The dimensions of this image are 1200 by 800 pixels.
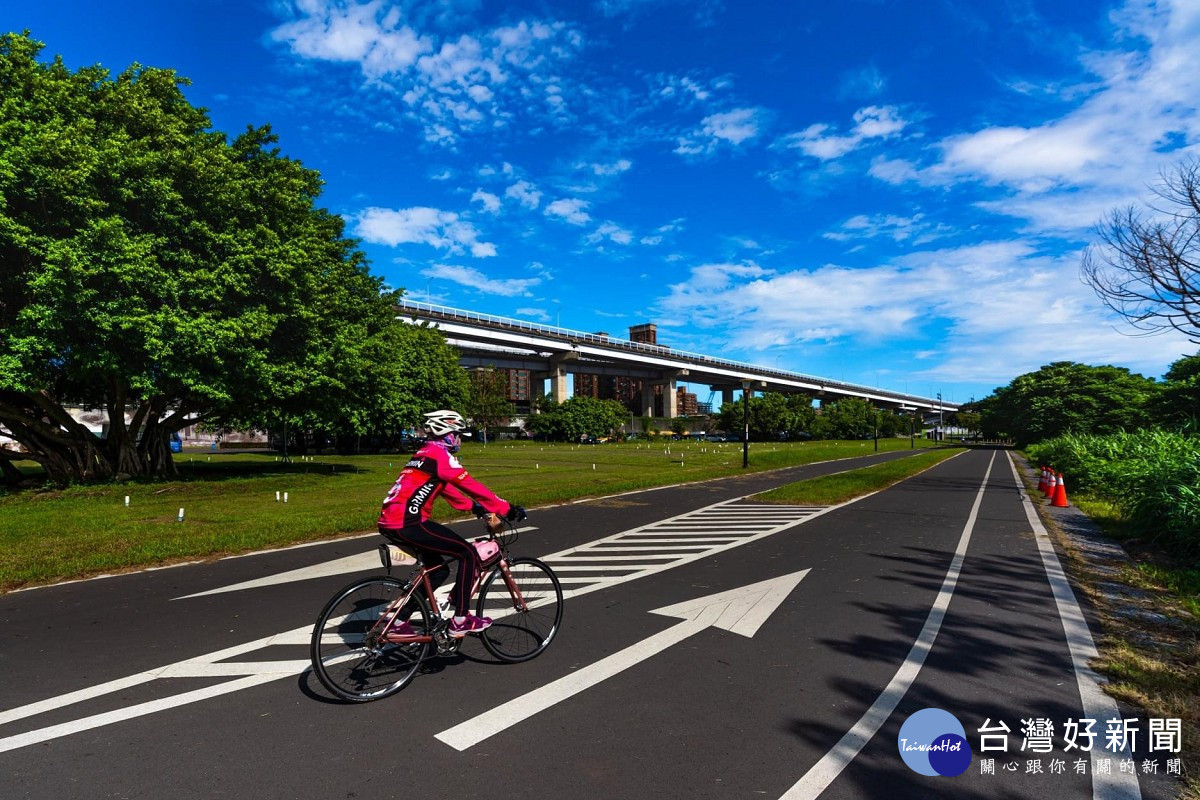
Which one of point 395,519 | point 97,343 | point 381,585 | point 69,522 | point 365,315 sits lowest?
point 69,522

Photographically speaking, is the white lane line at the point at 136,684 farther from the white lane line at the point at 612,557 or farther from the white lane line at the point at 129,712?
the white lane line at the point at 612,557

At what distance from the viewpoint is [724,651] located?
207 inches

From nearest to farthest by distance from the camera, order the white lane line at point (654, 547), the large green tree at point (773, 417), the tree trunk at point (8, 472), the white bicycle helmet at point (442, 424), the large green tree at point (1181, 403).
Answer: the white bicycle helmet at point (442, 424) → the white lane line at point (654, 547) → the tree trunk at point (8, 472) → the large green tree at point (1181, 403) → the large green tree at point (773, 417)

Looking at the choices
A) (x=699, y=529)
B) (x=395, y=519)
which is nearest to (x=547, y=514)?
(x=699, y=529)

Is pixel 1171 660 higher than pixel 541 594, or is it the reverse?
pixel 541 594

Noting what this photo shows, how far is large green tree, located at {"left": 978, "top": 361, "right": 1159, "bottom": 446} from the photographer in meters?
48.4

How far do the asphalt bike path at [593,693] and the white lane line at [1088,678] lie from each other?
0.09m

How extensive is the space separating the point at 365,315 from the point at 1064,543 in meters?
25.4

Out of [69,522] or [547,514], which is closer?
[69,522]

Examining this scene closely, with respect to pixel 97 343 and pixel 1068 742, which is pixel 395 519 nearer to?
pixel 1068 742

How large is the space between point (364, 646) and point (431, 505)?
1.13 meters

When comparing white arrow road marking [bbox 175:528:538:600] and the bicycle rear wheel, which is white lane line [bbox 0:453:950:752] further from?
white arrow road marking [bbox 175:528:538:600]

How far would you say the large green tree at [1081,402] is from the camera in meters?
48.4
